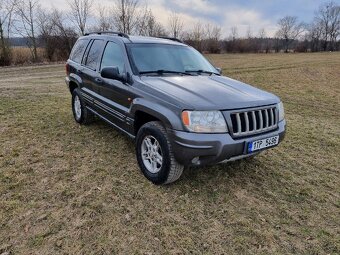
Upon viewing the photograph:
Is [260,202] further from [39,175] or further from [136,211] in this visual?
[39,175]

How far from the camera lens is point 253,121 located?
3375 mm

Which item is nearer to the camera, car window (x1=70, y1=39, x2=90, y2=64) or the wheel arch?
the wheel arch

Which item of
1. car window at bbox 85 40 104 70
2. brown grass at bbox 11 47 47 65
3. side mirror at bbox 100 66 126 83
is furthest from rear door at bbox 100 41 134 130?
brown grass at bbox 11 47 47 65

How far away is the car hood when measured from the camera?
10.5ft

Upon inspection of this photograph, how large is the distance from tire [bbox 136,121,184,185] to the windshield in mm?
927

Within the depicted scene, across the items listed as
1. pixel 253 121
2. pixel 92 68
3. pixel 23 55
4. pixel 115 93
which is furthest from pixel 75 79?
pixel 23 55

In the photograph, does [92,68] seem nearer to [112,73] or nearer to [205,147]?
[112,73]

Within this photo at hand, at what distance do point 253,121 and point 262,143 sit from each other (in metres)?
0.30

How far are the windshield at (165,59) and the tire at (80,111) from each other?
1961 millimetres

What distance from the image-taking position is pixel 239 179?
13.2 ft

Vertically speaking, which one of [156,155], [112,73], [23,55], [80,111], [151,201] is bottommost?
[151,201]

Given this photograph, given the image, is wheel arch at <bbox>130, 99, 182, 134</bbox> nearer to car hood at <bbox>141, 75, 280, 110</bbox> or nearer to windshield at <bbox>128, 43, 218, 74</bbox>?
car hood at <bbox>141, 75, 280, 110</bbox>

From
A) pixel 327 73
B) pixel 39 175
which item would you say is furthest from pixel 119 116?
pixel 327 73

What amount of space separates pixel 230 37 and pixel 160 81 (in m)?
63.6
